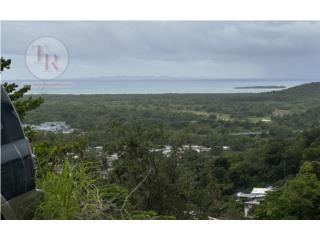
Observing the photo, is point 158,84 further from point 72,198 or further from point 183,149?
point 183,149

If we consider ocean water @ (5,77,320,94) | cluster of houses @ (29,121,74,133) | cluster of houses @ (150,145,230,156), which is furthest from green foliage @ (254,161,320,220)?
cluster of houses @ (150,145,230,156)

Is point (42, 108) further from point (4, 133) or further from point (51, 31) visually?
point (4, 133)

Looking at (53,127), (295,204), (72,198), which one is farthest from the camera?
(53,127)

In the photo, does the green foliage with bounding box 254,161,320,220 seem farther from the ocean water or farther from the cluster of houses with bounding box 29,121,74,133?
the cluster of houses with bounding box 29,121,74,133

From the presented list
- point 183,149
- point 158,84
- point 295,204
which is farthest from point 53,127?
point 183,149

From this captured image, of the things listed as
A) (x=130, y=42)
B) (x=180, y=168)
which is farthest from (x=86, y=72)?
(x=180, y=168)

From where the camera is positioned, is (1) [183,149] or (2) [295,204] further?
(1) [183,149]

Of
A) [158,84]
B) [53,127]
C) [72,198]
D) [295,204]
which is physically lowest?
[295,204]

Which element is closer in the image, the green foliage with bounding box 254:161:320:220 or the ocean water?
the ocean water

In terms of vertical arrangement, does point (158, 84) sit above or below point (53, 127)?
above

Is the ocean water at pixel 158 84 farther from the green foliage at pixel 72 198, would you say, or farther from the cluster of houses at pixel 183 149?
the cluster of houses at pixel 183 149

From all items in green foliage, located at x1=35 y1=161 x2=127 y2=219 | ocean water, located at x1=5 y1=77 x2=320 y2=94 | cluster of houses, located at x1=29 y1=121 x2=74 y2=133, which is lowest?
cluster of houses, located at x1=29 y1=121 x2=74 y2=133
